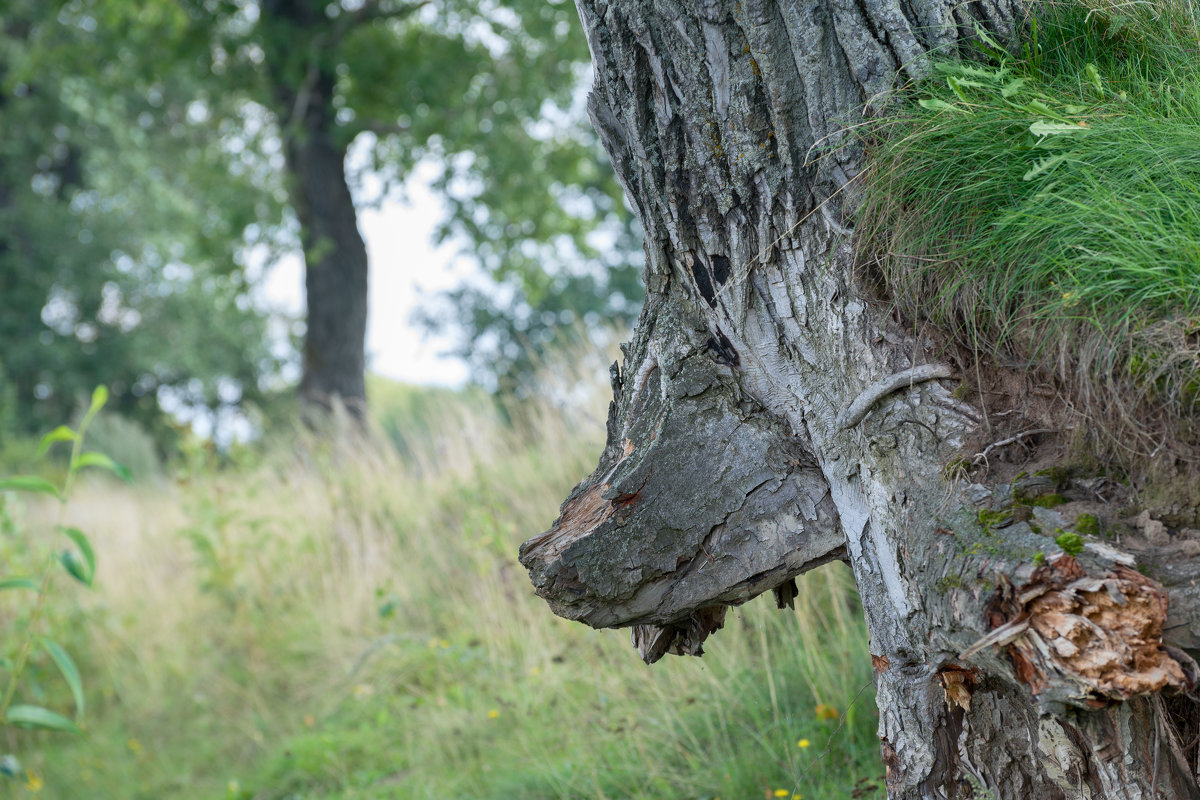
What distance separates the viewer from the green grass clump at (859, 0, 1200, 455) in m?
1.41

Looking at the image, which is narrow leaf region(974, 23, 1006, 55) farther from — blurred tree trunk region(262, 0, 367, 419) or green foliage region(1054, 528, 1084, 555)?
blurred tree trunk region(262, 0, 367, 419)

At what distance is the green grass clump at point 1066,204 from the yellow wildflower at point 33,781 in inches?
200

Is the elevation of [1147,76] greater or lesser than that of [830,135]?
lesser

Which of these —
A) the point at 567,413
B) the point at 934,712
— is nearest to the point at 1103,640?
the point at 934,712

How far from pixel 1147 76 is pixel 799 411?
37.3 inches

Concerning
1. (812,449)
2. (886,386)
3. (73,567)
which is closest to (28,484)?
(73,567)

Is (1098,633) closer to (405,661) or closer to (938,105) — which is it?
(938,105)

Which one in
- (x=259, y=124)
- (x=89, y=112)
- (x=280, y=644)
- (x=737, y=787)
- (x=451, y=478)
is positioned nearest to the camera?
(x=737, y=787)

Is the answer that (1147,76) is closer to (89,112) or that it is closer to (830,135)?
(830,135)

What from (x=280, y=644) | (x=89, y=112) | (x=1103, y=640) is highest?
(x=89, y=112)

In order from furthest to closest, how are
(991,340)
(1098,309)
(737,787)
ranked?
(737,787) → (991,340) → (1098,309)

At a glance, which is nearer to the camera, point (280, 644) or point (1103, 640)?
point (1103, 640)

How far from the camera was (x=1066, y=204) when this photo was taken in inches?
59.9

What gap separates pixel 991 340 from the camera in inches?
66.0
